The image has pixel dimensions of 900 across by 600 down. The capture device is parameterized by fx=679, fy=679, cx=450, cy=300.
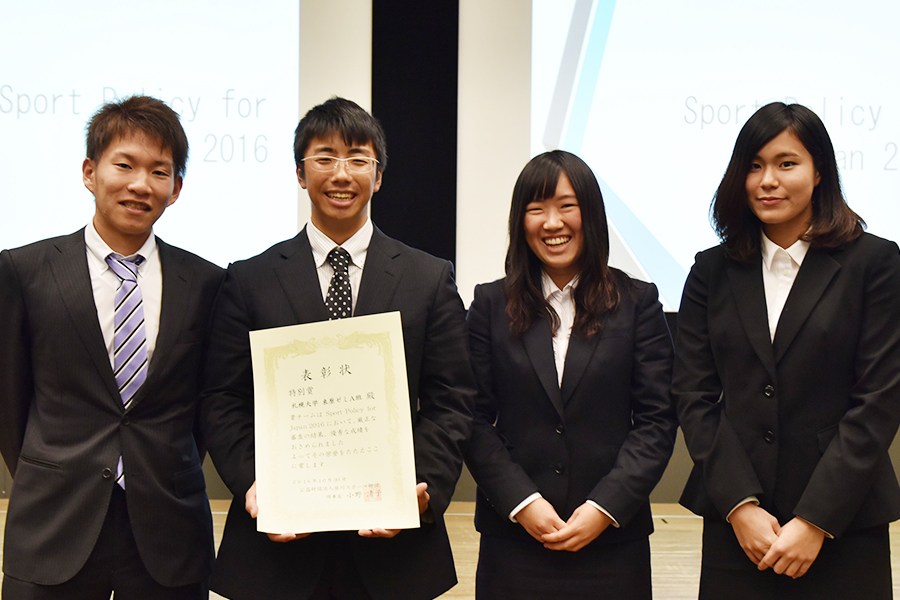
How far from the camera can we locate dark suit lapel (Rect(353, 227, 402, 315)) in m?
1.55

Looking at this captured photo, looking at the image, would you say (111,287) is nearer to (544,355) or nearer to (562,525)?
(544,355)

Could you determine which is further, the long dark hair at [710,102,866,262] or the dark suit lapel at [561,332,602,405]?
the dark suit lapel at [561,332,602,405]

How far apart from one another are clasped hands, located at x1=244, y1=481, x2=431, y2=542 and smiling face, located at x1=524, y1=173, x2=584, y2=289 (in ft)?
2.22

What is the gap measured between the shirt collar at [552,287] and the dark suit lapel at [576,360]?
0.46 ft

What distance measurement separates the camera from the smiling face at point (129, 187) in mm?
1561

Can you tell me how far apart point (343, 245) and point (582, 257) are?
0.62 meters

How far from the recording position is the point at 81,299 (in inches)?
59.2

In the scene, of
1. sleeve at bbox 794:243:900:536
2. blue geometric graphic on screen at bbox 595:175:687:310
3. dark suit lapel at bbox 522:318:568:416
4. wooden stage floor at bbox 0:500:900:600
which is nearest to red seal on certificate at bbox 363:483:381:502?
dark suit lapel at bbox 522:318:568:416

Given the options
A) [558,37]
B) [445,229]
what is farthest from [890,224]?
[445,229]

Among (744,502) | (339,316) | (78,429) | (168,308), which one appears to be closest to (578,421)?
(744,502)

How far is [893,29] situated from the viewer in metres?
3.61

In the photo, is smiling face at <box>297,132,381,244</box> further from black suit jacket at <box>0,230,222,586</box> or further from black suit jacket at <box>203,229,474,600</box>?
black suit jacket at <box>0,230,222,586</box>

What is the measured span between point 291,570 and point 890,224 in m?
3.66

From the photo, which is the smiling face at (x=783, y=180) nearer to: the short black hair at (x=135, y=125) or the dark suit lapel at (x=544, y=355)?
the dark suit lapel at (x=544, y=355)
